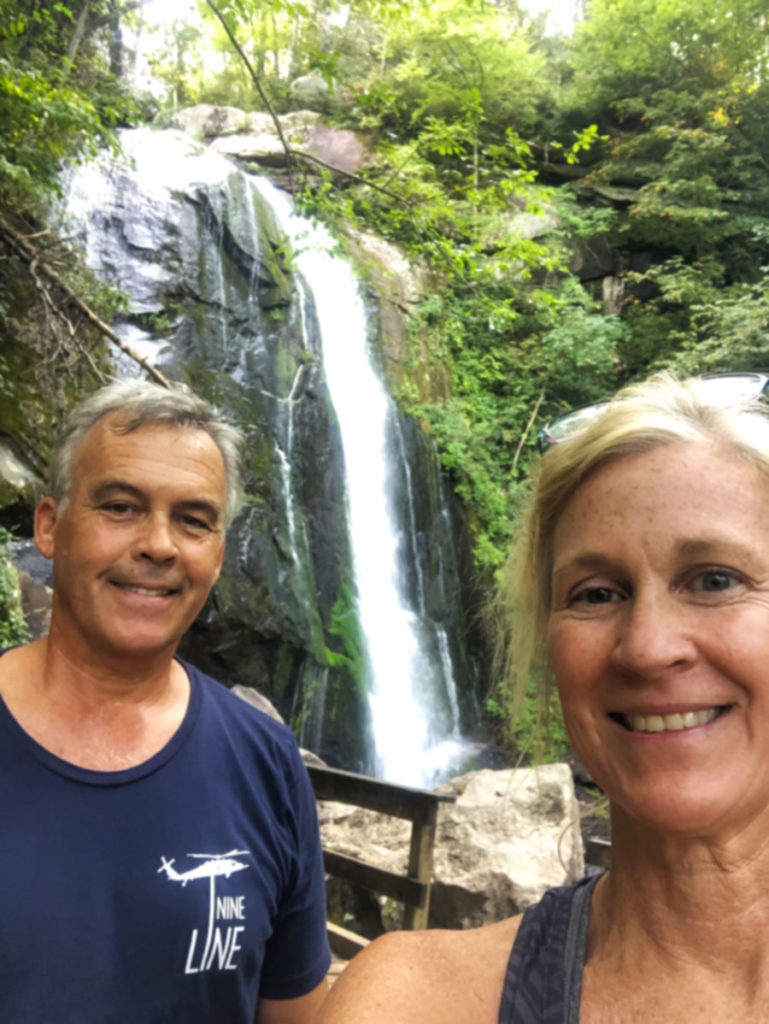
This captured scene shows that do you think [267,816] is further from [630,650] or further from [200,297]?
[200,297]

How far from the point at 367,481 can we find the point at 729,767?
948cm

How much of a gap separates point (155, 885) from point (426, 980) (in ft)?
2.15

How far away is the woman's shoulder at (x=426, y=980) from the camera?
90 centimetres

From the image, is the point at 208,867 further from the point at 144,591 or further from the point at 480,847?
the point at 480,847

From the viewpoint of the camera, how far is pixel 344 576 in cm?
948

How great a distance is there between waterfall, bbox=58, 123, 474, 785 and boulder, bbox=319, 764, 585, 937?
11.3 ft

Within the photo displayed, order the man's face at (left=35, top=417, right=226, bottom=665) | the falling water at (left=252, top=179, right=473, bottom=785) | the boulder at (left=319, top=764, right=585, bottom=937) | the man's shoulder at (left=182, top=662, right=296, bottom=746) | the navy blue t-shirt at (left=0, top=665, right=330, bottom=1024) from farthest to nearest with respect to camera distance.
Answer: the falling water at (left=252, top=179, right=473, bottom=785), the boulder at (left=319, top=764, right=585, bottom=937), the man's shoulder at (left=182, top=662, right=296, bottom=746), the man's face at (left=35, top=417, right=226, bottom=665), the navy blue t-shirt at (left=0, top=665, right=330, bottom=1024)

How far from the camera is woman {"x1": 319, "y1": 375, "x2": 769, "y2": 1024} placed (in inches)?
32.7

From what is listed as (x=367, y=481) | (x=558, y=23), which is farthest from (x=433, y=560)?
(x=558, y=23)

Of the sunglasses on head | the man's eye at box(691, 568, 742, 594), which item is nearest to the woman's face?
the man's eye at box(691, 568, 742, 594)

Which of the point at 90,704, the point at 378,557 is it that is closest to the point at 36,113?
the point at 90,704

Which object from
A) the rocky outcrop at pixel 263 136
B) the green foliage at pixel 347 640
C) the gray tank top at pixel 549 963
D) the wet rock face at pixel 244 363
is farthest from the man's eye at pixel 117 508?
the rocky outcrop at pixel 263 136

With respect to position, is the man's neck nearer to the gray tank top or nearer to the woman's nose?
the gray tank top

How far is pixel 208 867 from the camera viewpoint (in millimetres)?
1421
